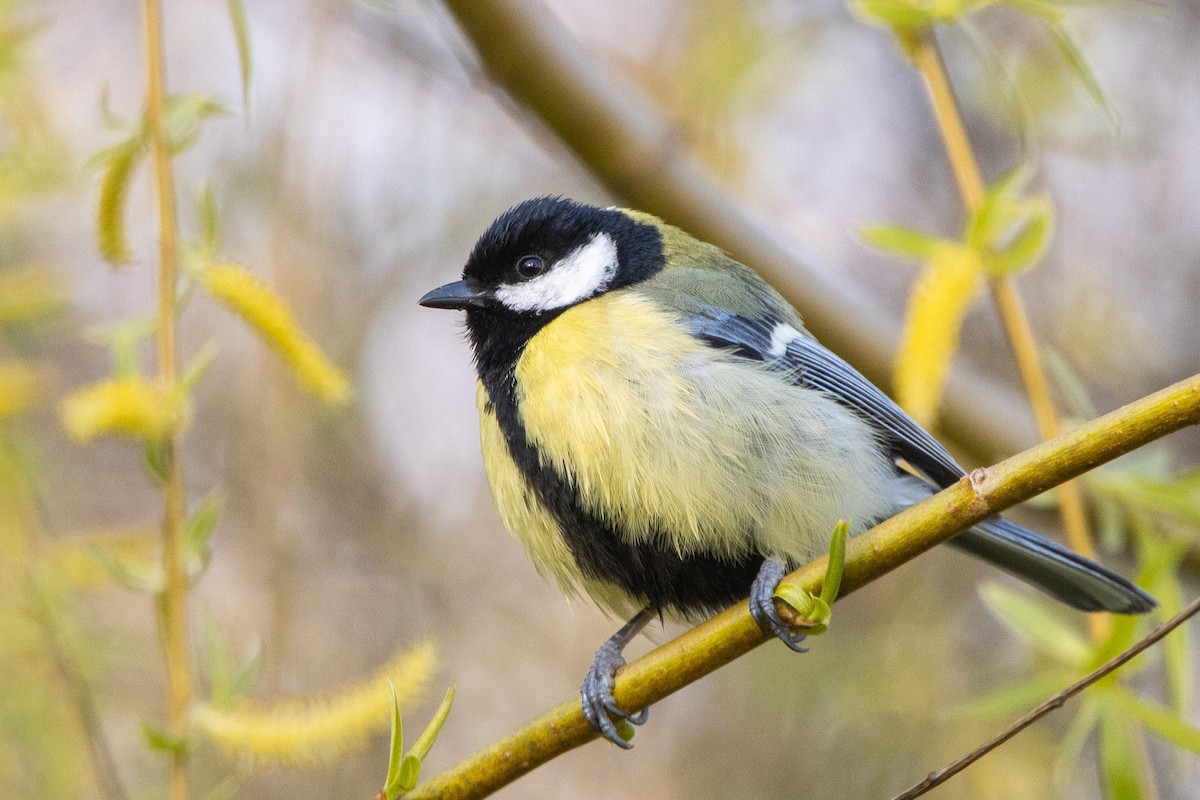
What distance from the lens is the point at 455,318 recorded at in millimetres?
2947

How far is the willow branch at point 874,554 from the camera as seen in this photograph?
1.14 meters

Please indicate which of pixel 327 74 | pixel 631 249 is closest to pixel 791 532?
pixel 631 249

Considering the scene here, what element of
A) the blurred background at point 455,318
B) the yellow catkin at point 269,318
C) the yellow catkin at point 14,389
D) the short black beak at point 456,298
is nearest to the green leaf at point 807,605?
the yellow catkin at point 269,318

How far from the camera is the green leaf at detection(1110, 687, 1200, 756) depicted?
142cm

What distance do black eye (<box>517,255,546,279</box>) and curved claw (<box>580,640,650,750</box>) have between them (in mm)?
688

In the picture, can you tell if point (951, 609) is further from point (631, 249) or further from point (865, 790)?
point (631, 249)

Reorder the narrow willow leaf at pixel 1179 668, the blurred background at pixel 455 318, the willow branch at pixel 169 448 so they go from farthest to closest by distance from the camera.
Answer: the blurred background at pixel 455 318 → the narrow willow leaf at pixel 1179 668 → the willow branch at pixel 169 448

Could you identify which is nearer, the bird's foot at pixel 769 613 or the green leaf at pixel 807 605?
the green leaf at pixel 807 605

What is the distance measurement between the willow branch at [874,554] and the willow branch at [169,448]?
0.98ft

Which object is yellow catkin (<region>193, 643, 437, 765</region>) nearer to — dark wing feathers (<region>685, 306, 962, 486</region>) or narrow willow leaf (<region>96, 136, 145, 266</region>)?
narrow willow leaf (<region>96, 136, 145, 266</region>)

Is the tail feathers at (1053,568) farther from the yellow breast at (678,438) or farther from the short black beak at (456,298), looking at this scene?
the short black beak at (456,298)

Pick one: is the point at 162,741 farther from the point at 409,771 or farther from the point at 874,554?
the point at 874,554

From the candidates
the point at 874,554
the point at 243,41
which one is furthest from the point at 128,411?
the point at 874,554

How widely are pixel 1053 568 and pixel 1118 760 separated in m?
0.45
